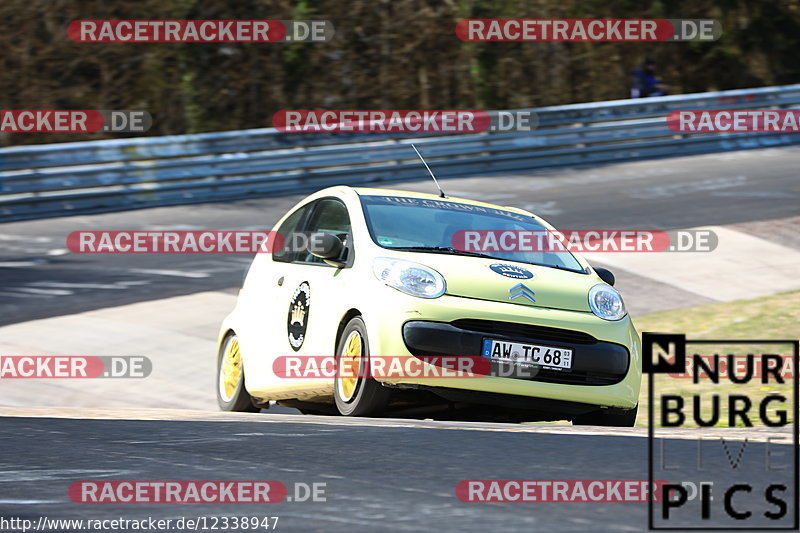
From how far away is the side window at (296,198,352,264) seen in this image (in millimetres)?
8156

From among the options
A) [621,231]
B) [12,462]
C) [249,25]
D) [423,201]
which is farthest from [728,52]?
[12,462]

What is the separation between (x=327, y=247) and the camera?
776cm

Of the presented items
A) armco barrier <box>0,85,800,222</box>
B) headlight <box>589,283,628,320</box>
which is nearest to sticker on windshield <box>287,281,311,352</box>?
headlight <box>589,283,628,320</box>

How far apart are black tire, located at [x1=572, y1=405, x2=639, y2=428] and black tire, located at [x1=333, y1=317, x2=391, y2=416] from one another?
1237 millimetres

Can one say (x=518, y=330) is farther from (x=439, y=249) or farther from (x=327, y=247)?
(x=327, y=247)

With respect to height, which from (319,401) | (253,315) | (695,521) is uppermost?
(253,315)

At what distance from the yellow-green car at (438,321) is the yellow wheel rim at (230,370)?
463mm

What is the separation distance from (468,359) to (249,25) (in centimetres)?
1656

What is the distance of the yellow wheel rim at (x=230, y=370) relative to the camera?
899cm

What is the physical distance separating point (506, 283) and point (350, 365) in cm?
97

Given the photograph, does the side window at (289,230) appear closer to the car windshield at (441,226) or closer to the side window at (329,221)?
the side window at (329,221)

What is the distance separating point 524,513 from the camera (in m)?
4.32

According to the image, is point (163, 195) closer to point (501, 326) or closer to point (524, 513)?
point (501, 326)

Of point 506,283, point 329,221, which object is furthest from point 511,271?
point 329,221
